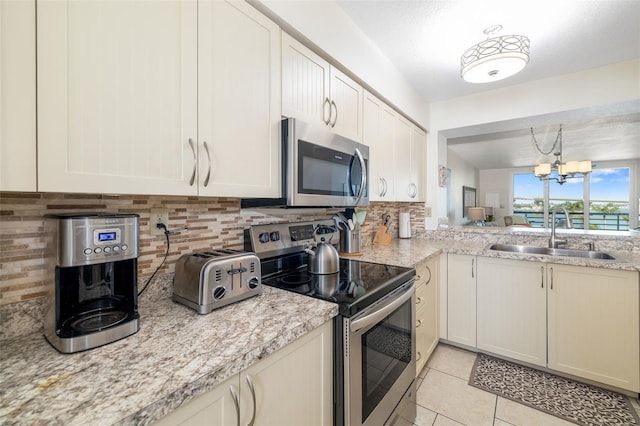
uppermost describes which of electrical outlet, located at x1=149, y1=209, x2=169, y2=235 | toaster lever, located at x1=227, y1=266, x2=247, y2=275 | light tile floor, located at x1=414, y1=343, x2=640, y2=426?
electrical outlet, located at x1=149, y1=209, x2=169, y2=235

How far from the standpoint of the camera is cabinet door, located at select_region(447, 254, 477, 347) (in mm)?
2285

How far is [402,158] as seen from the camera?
2449mm

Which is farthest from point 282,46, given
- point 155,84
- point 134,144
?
point 134,144

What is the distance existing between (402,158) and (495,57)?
39.5 inches

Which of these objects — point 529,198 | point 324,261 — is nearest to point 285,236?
point 324,261

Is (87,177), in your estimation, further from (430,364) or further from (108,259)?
(430,364)

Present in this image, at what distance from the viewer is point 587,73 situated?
2.21 metres

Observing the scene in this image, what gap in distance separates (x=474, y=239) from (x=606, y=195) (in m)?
6.41

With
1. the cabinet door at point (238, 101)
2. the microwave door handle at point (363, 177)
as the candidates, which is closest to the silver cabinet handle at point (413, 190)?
the microwave door handle at point (363, 177)

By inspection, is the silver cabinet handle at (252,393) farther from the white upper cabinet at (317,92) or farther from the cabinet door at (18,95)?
the white upper cabinet at (317,92)

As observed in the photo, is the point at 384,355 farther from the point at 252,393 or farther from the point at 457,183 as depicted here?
the point at 457,183

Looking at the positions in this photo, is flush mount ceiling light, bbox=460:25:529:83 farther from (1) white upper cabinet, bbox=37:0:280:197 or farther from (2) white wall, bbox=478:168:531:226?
(2) white wall, bbox=478:168:531:226

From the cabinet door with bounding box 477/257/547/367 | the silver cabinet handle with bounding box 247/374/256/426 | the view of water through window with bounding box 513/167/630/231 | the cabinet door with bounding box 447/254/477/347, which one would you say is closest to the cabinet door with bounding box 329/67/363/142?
the silver cabinet handle with bounding box 247/374/256/426

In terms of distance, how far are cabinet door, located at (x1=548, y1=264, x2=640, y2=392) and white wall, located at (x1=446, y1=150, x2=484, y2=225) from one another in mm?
3325
